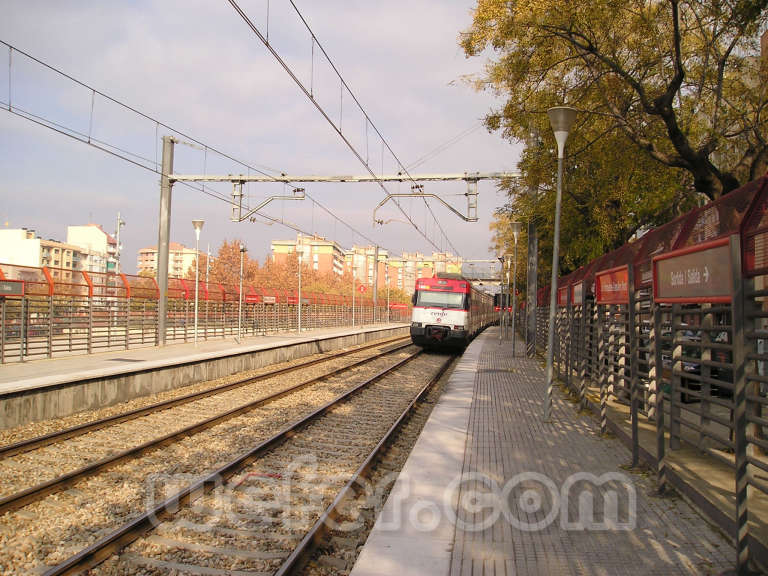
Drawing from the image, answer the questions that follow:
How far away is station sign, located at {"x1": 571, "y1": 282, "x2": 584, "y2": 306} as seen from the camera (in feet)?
38.5

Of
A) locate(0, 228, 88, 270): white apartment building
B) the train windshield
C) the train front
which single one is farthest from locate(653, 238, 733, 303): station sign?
the train windshield

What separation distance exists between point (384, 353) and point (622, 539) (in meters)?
20.3

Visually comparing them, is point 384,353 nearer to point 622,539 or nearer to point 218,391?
point 218,391

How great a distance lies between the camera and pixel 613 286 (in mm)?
8938

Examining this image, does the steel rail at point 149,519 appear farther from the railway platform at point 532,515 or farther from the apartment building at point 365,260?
the apartment building at point 365,260

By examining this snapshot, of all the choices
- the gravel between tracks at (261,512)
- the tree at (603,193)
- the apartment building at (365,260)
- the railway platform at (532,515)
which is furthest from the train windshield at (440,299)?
the apartment building at (365,260)

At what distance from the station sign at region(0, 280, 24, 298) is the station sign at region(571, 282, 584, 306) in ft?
42.5

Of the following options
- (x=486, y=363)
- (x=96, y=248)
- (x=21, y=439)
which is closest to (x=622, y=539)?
(x=21, y=439)

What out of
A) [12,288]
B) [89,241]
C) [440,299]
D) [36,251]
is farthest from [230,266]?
[89,241]

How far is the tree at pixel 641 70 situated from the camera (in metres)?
10.8

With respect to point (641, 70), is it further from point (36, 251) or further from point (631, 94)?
point (36, 251)

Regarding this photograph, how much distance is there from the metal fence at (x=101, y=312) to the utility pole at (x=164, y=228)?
1.21 feet

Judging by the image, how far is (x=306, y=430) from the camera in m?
9.31

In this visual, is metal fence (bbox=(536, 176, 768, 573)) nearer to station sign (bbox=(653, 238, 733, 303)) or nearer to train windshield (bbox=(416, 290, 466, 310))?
station sign (bbox=(653, 238, 733, 303))
